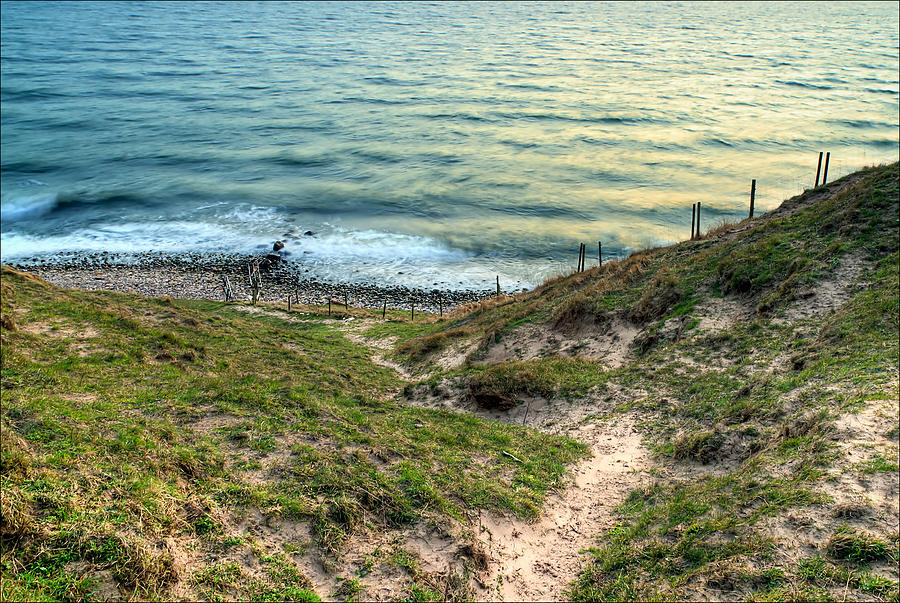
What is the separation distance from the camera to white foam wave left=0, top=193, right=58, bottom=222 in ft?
169

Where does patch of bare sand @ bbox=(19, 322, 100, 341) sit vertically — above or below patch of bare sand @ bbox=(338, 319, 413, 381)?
above

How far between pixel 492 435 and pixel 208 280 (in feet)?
98.7

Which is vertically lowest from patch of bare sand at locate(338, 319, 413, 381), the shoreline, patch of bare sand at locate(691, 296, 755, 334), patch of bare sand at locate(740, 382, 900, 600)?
the shoreline

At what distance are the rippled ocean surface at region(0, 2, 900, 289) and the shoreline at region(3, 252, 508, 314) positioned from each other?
6.77 ft

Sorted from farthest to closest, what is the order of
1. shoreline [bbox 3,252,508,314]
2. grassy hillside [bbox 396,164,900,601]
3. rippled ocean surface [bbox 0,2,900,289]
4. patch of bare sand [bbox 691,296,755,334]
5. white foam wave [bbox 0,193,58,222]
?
1. white foam wave [bbox 0,193,58,222]
2. rippled ocean surface [bbox 0,2,900,289]
3. shoreline [bbox 3,252,508,314]
4. patch of bare sand [bbox 691,296,755,334]
5. grassy hillside [bbox 396,164,900,601]

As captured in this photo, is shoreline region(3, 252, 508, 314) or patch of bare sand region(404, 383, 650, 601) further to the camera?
shoreline region(3, 252, 508, 314)

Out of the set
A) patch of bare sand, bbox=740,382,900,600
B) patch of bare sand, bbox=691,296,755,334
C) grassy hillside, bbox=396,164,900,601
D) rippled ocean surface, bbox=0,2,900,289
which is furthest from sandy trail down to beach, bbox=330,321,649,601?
rippled ocean surface, bbox=0,2,900,289

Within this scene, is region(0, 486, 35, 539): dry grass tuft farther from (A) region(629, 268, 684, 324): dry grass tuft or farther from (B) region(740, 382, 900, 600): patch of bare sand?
(A) region(629, 268, 684, 324): dry grass tuft

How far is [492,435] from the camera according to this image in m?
13.4

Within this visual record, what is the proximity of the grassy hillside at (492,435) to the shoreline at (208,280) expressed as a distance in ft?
49.2

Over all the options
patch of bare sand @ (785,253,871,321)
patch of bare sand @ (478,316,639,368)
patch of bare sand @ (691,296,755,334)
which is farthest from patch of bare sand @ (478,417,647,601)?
patch of bare sand @ (785,253,871,321)

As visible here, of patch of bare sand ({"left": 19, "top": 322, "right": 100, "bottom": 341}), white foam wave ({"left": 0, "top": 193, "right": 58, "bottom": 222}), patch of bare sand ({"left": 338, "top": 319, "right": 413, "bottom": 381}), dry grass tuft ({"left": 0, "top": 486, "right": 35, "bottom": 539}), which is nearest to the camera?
Result: dry grass tuft ({"left": 0, "top": 486, "right": 35, "bottom": 539})

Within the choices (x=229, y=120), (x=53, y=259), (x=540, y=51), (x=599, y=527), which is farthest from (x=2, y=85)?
(x=599, y=527)

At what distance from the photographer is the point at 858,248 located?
16188 mm
